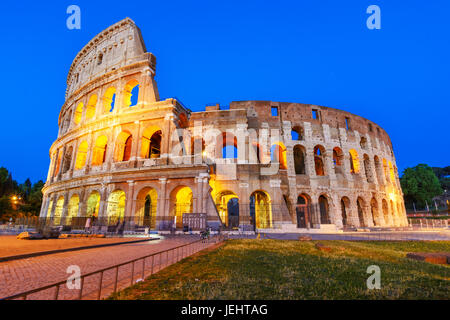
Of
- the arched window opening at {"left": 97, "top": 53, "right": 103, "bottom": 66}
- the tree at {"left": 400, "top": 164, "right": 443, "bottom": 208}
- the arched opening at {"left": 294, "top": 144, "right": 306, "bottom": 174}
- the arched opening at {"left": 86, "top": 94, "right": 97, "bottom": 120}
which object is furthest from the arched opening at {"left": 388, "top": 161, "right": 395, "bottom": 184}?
the arched window opening at {"left": 97, "top": 53, "right": 103, "bottom": 66}

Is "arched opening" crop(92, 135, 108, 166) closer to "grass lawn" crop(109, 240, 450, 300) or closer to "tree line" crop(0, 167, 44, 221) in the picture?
"tree line" crop(0, 167, 44, 221)

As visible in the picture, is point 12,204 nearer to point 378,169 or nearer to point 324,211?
point 324,211

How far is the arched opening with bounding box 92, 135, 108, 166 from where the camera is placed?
23609 mm

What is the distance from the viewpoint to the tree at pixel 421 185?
3975cm

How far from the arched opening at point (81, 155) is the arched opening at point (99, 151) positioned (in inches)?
97.9

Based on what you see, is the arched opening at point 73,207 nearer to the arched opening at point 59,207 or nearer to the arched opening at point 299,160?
the arched opening at point 59,207

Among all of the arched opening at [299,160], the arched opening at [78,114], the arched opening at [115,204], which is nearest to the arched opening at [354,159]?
the arched opening at [299,160]

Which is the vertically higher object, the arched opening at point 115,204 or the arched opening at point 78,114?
the arched opening at point 78,114

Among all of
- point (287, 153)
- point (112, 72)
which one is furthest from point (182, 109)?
point (287, 153)

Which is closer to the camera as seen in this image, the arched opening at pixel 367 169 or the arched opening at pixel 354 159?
the arched opening at pixel 354 159

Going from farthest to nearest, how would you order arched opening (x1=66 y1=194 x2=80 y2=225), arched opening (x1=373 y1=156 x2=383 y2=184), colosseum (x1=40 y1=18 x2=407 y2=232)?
arched opening (x1=373 y1=156 x2=383 y2=184)
arched opening (x1=66 y1=194 x2=80 y2=225)
colosseum (x1=40 y1=18 x2=407 y2=232)

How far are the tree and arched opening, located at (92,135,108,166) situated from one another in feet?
167
